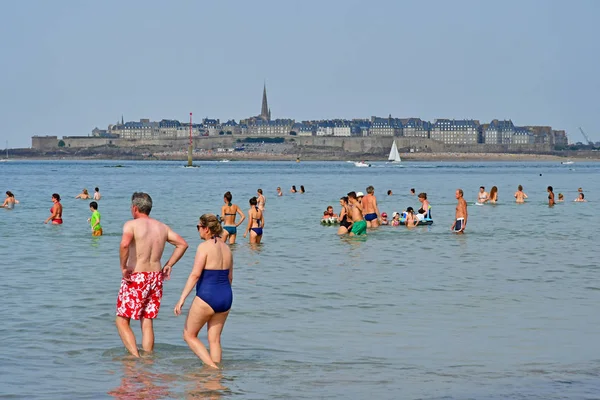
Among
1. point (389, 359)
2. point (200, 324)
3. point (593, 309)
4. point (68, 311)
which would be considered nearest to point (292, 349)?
point (389, 359)

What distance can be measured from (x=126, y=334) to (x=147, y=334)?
231mm

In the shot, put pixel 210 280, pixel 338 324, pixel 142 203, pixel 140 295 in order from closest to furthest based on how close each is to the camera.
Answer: pixel 210 280
pixel 142 203
pixel 140 295
pixel 338 324

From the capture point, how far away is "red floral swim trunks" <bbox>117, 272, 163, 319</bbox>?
32.7ft

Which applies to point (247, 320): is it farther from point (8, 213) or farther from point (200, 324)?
point (8, 213)

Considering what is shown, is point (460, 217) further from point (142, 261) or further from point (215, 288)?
point (215, 288)

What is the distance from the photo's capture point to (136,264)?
995 cm

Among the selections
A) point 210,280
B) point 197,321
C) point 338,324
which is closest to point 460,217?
point 338,324

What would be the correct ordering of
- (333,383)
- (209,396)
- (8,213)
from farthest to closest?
(8,213)
(333,383)
(209,396)

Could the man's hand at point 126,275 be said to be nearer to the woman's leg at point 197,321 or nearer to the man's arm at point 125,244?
the man's arm at point 125,244

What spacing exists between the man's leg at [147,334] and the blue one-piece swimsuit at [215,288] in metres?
1.00

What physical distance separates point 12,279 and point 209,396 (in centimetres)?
901

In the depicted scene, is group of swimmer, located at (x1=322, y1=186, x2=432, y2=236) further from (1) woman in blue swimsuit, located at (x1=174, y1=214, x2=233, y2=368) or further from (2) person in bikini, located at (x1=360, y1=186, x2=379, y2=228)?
(1) woman in blue swimsuit, located at (x1=174, y1=214, x2=233, y2=368)

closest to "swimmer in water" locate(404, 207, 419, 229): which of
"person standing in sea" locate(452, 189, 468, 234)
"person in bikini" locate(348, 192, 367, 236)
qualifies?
"person standing in sea" locate(452, 189, 468, 234)

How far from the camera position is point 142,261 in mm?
9953
